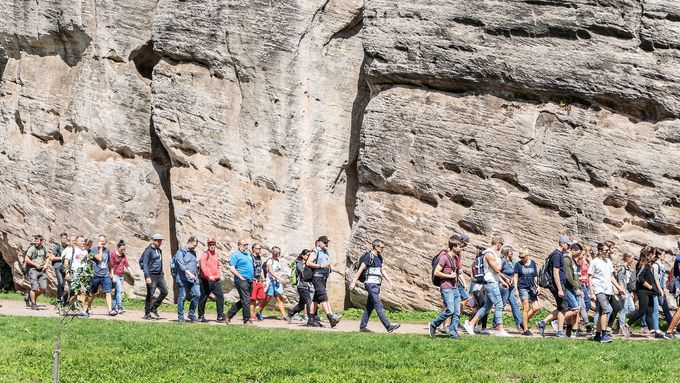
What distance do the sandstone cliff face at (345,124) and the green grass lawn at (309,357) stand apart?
6.38 meters

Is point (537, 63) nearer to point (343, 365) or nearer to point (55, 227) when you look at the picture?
point (343, 365)

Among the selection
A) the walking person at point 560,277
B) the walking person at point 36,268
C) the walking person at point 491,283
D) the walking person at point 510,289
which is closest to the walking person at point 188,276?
the walking person at point 36,268

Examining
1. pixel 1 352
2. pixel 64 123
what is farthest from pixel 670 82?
pixel 64 123

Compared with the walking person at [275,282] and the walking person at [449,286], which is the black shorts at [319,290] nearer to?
the walking person at [275,282]

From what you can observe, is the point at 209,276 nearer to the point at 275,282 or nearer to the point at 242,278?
the point at 242,278

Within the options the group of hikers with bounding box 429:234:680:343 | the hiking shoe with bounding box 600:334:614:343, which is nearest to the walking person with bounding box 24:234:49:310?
the group of hikers with bounding box 429:234:680:343

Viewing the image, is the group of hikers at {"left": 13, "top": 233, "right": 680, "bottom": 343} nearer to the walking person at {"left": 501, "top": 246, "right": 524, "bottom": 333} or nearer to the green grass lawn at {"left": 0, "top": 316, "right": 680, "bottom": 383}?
the walking person at {"left": 501, "top": 246, "right": 524, "bottom": 333}

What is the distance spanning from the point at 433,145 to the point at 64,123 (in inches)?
464

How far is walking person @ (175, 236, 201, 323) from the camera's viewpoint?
22797 mm

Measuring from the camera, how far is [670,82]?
23.7 m

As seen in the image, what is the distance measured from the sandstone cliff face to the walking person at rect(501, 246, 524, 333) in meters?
3.18

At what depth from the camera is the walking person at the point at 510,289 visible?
810 inches

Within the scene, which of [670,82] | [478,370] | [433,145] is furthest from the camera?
[433,145]

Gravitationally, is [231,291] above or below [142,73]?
below
